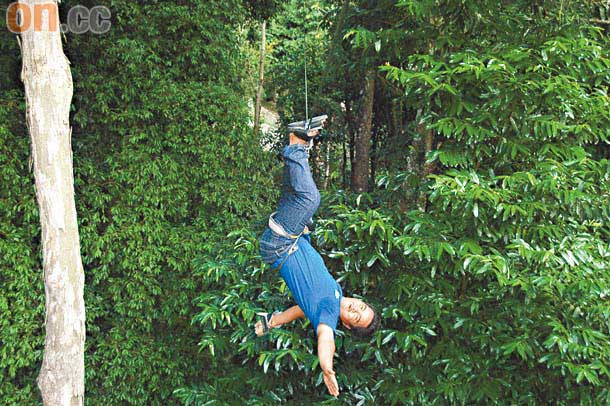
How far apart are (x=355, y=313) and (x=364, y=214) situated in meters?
0.67

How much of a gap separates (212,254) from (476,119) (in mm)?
2158

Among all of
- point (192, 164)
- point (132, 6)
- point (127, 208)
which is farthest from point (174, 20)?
point (127, 208)

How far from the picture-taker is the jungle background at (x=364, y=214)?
3.08 meters

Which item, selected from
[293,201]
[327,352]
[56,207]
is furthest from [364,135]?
[327,352]

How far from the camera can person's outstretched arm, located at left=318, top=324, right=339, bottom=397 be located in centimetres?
265

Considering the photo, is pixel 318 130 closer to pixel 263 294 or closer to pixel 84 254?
pixel 263 294

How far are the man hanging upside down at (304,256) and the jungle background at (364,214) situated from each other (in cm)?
53

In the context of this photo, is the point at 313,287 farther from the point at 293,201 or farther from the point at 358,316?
the point at 293,201

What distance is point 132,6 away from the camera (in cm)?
466

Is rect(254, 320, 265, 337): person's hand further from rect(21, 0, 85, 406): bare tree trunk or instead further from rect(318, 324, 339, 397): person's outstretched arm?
rect(21, 0, 85, 406): bare tree trunk

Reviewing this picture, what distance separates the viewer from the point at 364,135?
5.25 meters

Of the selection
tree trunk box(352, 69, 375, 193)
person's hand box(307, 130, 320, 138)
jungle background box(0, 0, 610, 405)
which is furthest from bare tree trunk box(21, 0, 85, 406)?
tree trunk box(352, 69, 375, 193)

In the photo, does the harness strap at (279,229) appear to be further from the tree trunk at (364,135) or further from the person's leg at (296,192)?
the tree trunk at (364,135)

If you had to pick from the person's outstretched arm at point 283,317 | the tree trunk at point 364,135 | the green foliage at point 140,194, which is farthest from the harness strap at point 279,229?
the tree trunk at point 364,135
